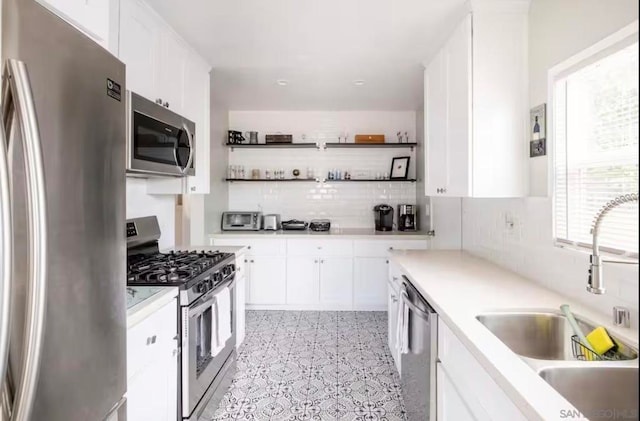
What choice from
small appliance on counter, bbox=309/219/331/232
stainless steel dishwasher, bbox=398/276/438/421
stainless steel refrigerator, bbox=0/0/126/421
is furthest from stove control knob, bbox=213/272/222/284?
small appliance on counter, bbox=309/219/331/232

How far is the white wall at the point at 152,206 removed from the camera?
97.6 inches

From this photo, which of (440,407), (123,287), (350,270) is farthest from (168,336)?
(350,270)

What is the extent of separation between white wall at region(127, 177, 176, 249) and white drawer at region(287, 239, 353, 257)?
4.74 feet

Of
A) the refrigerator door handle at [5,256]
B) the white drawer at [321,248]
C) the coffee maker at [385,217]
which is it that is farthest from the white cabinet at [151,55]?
the coffee maker at [385,217]

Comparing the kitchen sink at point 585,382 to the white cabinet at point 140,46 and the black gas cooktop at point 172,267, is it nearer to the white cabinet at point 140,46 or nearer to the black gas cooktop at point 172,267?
the black gas cooktop at point 172,267

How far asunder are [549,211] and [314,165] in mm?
3211

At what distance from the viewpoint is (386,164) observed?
4719 millimetres

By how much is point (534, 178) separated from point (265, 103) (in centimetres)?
314

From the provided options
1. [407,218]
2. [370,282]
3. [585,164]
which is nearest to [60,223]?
[585,164]

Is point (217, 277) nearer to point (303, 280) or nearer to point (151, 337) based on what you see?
point (151, 337)

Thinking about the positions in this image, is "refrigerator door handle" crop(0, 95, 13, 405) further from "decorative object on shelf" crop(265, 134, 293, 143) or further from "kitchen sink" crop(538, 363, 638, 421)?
"decorative object on shelf" crop(265, 134, 293, 143)

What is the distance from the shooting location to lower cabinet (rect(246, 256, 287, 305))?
4.14 m

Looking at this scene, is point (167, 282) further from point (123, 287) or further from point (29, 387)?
point (29, 387)

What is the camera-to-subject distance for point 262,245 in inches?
163
